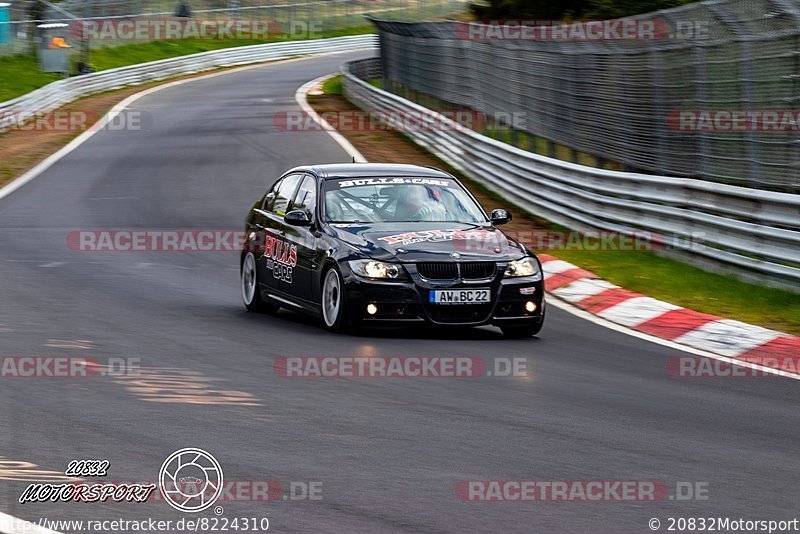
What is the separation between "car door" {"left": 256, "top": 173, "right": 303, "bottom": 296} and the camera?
1212 centimetres

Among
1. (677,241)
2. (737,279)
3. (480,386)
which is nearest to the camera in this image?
(480,386)

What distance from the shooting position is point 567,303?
1346 cm

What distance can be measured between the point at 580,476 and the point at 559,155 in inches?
714

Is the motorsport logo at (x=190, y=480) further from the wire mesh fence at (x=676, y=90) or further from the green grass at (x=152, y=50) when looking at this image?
the green grass at (x=152, y=50)

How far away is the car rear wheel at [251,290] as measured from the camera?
41.8ft

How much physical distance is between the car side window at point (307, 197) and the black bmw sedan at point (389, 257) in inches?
0.5

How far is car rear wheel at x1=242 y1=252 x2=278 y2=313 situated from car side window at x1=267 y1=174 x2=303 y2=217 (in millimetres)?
525

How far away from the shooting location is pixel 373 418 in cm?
758

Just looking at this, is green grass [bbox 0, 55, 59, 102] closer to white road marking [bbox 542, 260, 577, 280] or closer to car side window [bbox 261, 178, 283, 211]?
white road marking [bbox 542, 260, 577, 280]

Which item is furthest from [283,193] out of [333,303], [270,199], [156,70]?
[156,70]

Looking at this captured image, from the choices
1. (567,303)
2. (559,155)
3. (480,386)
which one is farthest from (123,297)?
(559,155)

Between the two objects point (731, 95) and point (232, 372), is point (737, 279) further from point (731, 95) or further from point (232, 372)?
point (232, 372)

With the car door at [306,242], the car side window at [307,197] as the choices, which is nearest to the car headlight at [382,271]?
the car door at [306,242]

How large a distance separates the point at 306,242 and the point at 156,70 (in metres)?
43.4
